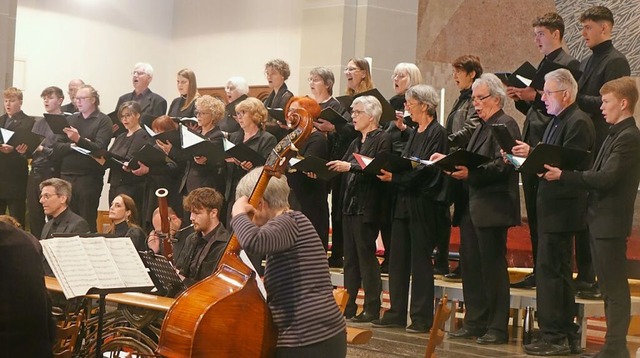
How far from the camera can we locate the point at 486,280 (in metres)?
7.05

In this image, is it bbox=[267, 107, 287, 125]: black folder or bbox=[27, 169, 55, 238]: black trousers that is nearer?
bbox=[267, 107, 287, 125]: black folder

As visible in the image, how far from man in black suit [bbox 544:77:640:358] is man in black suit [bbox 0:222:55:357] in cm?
341

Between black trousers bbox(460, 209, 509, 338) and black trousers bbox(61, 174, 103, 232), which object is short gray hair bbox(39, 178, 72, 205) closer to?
black trousers bbox(61, 174, 103, 232)

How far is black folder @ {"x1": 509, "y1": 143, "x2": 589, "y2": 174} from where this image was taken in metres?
6.34

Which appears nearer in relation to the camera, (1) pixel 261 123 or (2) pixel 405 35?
(1) pixel 261 123

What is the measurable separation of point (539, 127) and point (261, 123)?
2.68 metres

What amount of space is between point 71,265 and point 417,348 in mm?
2651

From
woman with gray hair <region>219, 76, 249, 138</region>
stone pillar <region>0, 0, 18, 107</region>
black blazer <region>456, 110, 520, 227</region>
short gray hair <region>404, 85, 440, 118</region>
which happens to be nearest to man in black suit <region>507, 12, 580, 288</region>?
black blazer <region>456, 110, 520, 227</region>

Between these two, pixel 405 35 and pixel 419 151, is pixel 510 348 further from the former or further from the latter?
pixel 405 35

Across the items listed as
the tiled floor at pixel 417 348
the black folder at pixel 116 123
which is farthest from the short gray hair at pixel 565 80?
the black folder at pixel 116 123

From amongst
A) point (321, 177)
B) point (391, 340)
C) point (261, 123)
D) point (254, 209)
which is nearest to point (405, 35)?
point (261, 123)

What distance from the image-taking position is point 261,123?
9023mm

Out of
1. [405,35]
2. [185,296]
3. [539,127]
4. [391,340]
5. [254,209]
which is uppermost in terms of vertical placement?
[405,35]

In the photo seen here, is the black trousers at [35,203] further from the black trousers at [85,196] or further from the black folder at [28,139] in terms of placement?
the black trousers at [85,196]
